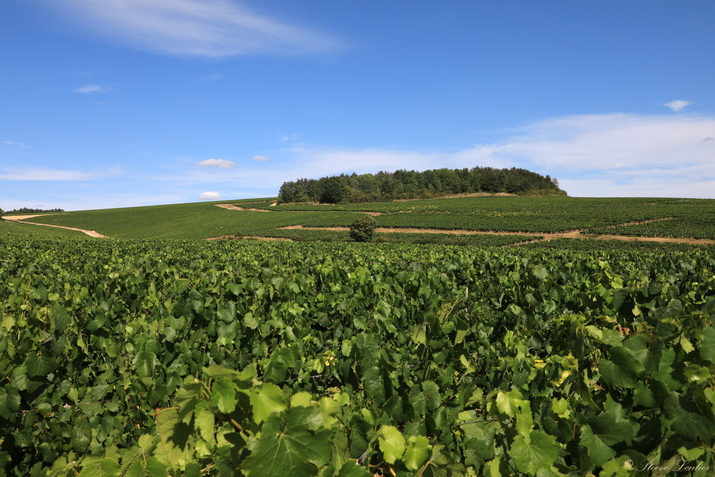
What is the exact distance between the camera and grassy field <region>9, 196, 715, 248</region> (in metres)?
55.9

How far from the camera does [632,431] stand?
180 centimetres

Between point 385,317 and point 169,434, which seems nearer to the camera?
point 169,434

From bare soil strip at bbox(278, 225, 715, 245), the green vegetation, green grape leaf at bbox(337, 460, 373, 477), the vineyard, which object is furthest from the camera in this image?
the green vegetation

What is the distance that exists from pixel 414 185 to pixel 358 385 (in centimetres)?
13836

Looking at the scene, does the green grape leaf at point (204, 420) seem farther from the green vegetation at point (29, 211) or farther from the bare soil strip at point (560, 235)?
the green vegetation at point (29, 211)

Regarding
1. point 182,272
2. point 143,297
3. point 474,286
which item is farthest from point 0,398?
point 474,286

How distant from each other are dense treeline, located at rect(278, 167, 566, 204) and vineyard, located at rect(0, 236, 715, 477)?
349 ft

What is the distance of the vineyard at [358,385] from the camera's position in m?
1.53

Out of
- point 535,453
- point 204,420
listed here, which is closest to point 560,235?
point 535,453

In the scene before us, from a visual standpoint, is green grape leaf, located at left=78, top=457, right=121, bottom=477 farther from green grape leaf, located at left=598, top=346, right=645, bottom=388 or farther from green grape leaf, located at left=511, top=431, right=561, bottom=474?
green grape leaf, located at left=598, top=346, right=645, bottom=388

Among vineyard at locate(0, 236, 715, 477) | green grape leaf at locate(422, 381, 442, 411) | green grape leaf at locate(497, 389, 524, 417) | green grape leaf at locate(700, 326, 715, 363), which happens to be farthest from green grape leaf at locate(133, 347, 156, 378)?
green grape leaf at locate(700, 326, 715, 363)

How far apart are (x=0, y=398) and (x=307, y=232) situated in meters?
61.0

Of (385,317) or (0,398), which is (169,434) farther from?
(385,317)

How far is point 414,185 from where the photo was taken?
456 feet
